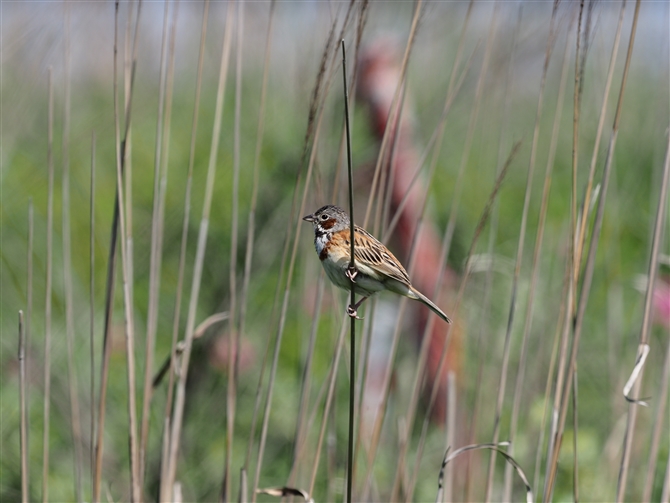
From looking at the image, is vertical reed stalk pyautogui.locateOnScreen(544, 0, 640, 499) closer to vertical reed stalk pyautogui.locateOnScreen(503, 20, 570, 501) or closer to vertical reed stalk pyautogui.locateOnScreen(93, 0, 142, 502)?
vertical reed stalk pyautogui.locateOnScreen(503, 20, 570, 501)

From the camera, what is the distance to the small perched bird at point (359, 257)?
4.66ft

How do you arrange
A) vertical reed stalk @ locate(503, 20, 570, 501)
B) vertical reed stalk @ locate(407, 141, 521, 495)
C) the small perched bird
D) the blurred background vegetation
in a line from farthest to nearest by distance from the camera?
the blurred background vegetation < vertical reed stalk @ locate(503, 20, 570, 501) < vertical reed stalk @ locate(407, 141, 521, 495) < the small perched bird

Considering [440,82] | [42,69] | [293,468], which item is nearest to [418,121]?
[440,82]

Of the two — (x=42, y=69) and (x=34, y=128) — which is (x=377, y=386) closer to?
(x=42, y=69)

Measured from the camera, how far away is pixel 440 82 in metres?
3.04

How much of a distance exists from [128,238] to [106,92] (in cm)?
289

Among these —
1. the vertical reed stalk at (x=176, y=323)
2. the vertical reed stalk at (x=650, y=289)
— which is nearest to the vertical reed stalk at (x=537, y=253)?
the vertical reed stalk at (x=650, y=289)

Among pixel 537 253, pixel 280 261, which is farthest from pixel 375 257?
pixel 280 261

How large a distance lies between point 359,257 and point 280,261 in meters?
1.18

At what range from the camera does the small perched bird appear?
4.66 feet

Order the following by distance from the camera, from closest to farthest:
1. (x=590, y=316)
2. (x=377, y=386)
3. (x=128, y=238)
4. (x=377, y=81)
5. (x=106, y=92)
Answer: (x=128, y=238) < (x=377, y=81) < (x=377, y=386) < (x=590, y=316) < (x=106, y=92)

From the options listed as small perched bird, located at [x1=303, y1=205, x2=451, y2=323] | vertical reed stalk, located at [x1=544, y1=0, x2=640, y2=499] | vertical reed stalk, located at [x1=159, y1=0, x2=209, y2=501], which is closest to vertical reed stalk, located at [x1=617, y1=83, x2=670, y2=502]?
vertical reed stalk, located at [x1=544, y1=0, x2=640, y2=499]

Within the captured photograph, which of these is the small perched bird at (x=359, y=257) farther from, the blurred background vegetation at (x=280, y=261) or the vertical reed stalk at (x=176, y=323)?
the blurred background vegetation at (x=280, y=261)

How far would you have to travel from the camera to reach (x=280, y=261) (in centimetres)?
265
